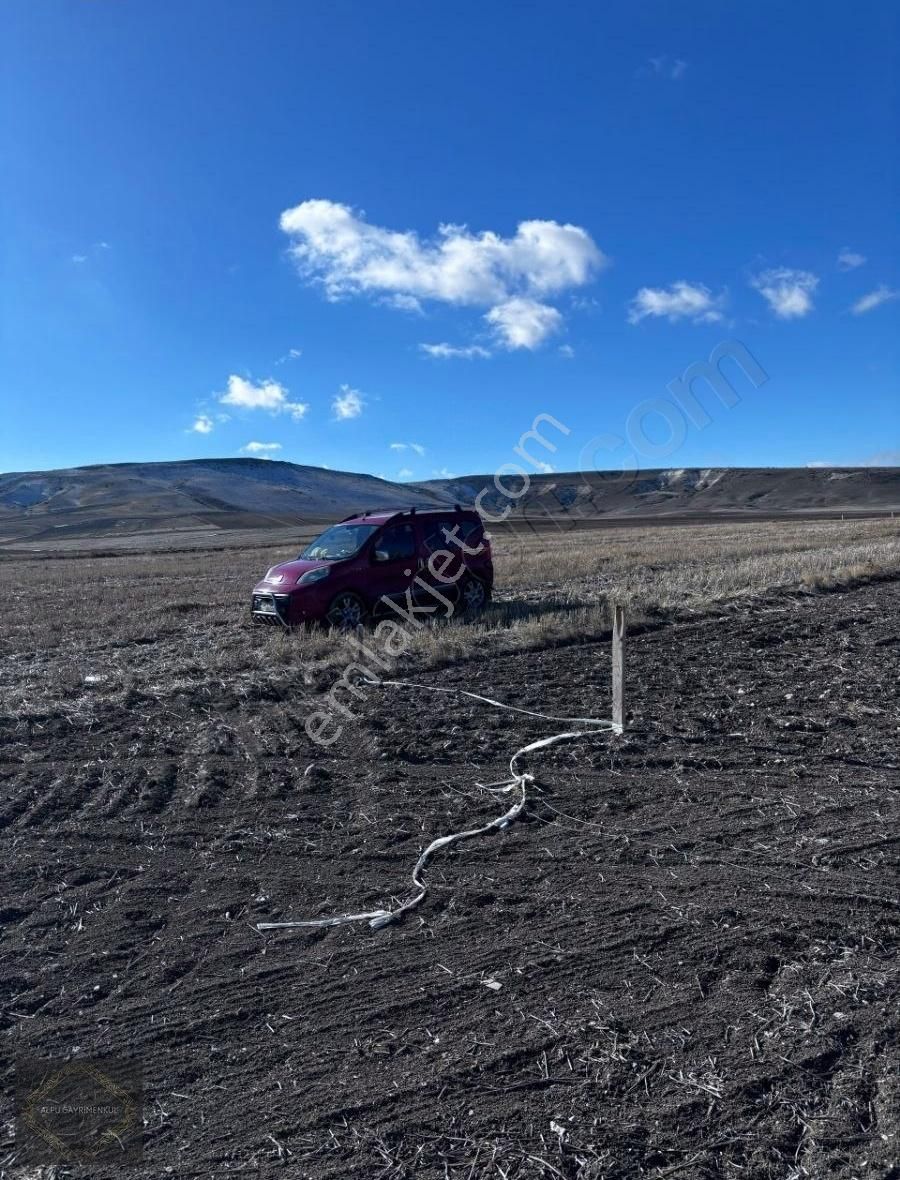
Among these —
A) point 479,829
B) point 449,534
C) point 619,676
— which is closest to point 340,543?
point 449,534

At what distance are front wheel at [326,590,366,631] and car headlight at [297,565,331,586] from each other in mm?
380

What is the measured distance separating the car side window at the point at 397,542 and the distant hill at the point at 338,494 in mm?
75528

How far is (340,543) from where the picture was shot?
13.2 metres

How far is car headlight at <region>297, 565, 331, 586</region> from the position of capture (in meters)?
12.1

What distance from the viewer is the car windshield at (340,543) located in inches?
506

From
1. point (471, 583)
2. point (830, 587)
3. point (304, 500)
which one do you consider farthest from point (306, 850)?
point (304, 500)

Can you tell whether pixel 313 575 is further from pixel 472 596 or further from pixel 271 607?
pixel 472 596

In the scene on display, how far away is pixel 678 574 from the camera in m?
19.0

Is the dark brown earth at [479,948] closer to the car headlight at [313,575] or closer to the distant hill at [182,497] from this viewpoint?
the car headlight at [313,575]

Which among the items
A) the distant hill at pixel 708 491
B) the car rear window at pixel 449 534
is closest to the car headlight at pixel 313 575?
the car rear window at pixel 449 534

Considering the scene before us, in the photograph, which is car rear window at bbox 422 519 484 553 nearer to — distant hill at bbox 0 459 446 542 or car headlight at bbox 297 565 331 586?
car headlight at bbox 297 565 331 586

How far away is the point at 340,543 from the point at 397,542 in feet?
3.01

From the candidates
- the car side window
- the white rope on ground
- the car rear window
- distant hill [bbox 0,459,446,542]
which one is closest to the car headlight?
the car side window

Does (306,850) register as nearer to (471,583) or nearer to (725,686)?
(725,686)
